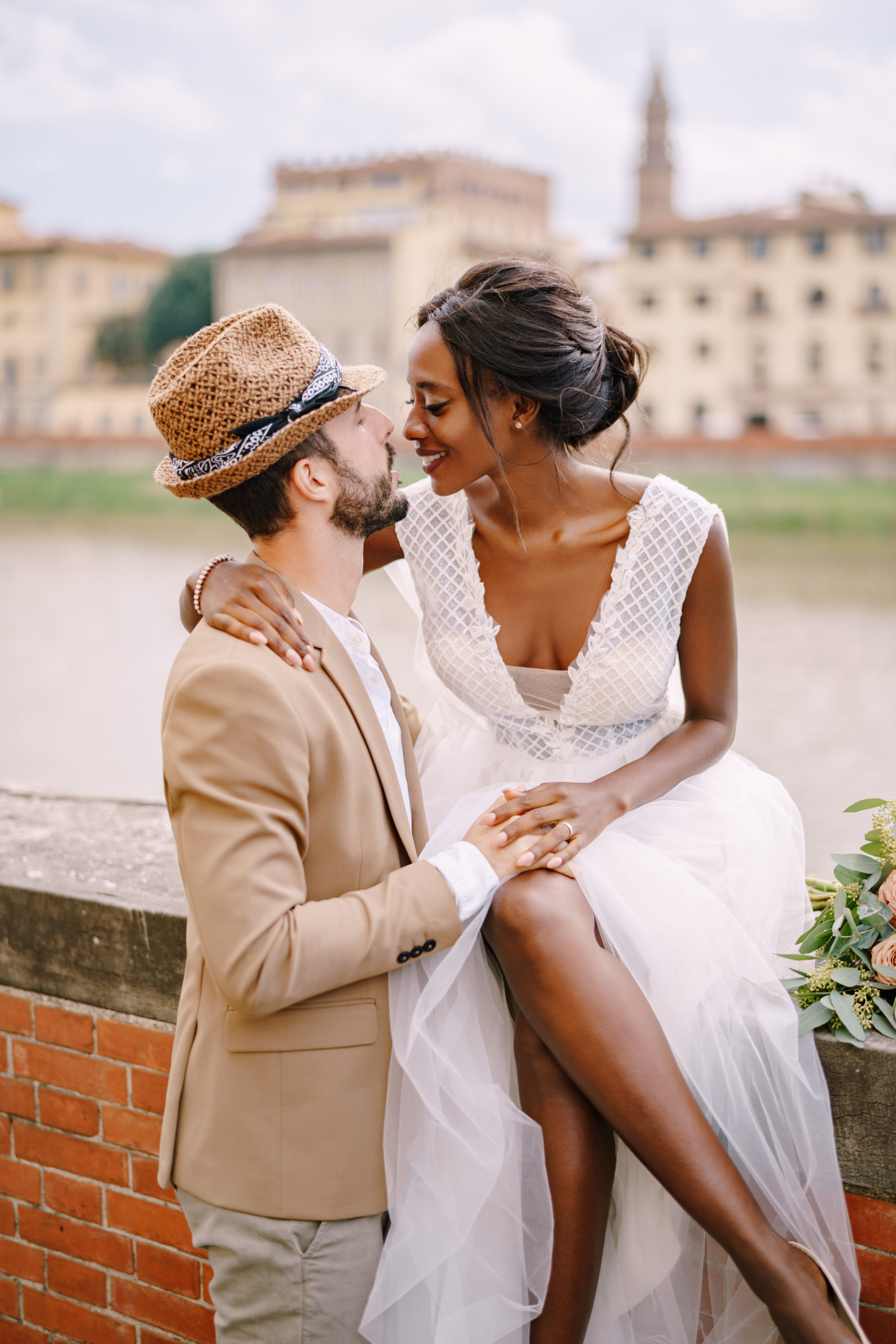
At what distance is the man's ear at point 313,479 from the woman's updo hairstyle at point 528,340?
586mm

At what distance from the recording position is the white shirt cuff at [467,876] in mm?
1580

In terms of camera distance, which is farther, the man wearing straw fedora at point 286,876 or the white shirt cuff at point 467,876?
the white shirt cuff at point 467,876

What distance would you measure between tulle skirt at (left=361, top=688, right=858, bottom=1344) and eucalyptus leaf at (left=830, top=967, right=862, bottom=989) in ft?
0.25

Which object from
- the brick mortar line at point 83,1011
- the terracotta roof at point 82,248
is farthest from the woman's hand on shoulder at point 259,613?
the terracotta roof at point 82,248

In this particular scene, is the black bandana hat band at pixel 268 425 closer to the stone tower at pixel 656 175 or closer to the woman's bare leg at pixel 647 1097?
the woman's bare leg at pixel 647 1097

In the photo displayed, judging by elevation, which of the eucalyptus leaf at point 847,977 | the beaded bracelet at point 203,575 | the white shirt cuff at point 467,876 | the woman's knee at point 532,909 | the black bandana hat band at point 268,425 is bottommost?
the eucalyptus leaf at point 847,977

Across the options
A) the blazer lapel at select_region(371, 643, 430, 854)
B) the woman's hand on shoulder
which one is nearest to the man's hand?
the blazer lapel at select_region(371, 643, 430, 854)

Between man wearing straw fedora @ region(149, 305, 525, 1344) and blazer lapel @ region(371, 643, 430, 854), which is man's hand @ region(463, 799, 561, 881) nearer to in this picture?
man wearing straw fedora @ region(149, 305, 525, 1344)

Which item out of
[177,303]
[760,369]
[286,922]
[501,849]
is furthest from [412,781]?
[177,303]

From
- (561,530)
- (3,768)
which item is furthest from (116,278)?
(561,530)

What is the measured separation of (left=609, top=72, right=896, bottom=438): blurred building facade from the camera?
5059 centimetres

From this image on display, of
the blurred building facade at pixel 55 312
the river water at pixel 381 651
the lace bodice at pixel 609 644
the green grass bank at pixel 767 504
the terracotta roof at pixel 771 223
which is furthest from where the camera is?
the blurred building facade at pixel 55 312

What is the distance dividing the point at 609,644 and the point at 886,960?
81 cm

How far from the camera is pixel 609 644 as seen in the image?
2320 millimetres
